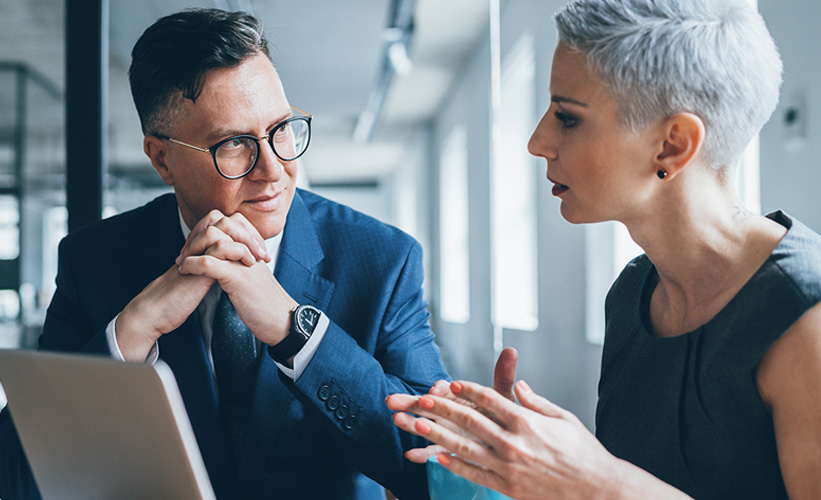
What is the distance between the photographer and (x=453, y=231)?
26.6 feet

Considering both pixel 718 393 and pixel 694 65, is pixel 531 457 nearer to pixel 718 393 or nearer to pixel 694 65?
pixel 718 393

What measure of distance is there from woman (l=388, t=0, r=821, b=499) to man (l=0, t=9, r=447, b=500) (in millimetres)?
321

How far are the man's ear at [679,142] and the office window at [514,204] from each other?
12.4 feet

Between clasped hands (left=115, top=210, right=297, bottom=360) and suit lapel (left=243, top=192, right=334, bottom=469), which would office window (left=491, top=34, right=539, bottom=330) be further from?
clasped hands (left=115, top=210, right=297, bottom=360)

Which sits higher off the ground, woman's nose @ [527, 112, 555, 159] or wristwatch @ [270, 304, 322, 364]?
woman's nose @ [527, 112, 555, 159]

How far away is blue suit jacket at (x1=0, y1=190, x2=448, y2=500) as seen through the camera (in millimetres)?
1249

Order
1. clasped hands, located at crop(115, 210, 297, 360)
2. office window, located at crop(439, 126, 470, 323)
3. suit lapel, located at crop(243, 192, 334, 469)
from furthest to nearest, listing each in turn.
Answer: office window, located at crop(439, 126, 470, 323), suit lapel, located at crop(243, 192, 334, 469), clasped hands, located at crop(115, 210, 297, 360)

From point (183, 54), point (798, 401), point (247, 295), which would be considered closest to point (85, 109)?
point (183, 54)

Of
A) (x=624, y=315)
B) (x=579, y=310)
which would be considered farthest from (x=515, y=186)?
(x=624, y=315)

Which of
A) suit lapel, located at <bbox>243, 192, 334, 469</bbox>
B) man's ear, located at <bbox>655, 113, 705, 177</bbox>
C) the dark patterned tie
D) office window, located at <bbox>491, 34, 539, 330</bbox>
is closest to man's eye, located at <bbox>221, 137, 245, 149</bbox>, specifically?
suit lapel, located at <bbox>243, 192, 334, 469</bbox>

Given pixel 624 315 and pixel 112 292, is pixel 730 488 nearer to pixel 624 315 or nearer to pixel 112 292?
pixel 624 315

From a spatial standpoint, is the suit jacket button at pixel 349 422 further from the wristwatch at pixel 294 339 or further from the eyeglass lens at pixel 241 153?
the eyeglass lens at pixel 241 153

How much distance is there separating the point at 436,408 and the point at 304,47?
4450 mm

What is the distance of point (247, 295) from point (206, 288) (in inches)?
4.2
